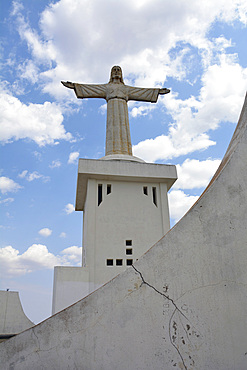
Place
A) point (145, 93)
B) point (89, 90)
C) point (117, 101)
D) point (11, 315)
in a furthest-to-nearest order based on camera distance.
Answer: point (145, 93) < point (89, 90) < point (117, 101) < point (11, 315)

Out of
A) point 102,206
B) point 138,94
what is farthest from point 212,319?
point 138,94

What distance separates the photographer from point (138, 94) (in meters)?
15.5

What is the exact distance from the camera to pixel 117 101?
14.6 metres

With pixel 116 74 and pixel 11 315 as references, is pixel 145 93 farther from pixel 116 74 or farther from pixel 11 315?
pixel 11 315

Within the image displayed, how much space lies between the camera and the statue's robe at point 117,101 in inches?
538

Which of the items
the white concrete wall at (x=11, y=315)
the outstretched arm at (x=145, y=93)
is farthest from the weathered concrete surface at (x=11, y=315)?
the outstretched arm at (x=145, y=93)

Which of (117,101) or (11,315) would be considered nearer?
(11,315)

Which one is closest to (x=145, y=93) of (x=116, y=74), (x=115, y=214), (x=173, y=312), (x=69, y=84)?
(x=116, y=74)

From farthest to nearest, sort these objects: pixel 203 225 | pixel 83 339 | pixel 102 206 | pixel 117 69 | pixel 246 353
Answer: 1. pixel 117 69
2. pixel 102 206
3. pixel 203 225
4. pixel 83 339
5. pixel 246 353

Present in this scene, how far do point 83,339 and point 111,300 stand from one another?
578mm

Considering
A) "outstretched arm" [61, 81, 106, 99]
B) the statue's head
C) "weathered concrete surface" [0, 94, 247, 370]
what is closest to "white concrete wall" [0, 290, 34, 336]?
"weathered concrete surface" [0, 94, 247, 370]

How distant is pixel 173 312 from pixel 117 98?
40.1 feet

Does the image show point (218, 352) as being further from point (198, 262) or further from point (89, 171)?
point (89, 171)

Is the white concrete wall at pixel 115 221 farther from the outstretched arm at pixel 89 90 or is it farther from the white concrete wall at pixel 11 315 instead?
Answer: the outstretched arm at pixel 89 90
